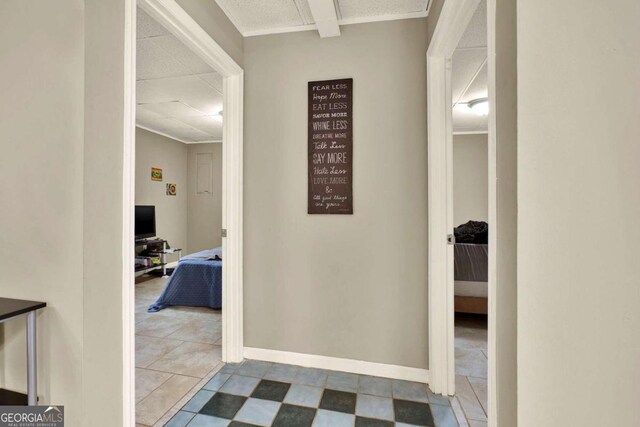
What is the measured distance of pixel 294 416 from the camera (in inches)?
62.8

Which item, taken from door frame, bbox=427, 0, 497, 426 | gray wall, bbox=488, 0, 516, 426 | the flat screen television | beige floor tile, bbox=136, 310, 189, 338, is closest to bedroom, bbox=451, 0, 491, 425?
door frame, bbox=427, 0, 497, 426

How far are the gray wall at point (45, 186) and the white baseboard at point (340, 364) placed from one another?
1.21 metres

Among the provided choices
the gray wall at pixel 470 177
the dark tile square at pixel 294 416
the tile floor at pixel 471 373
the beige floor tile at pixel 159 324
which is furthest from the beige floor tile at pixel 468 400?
the gray wall at pixel 470 177

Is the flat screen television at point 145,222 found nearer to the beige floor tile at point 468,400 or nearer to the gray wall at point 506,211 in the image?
the beige floor tile at point 468,400

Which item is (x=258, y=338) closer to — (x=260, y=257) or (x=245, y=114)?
(x=260, y=257)

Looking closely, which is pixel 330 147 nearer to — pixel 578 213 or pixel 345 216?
pixel 345 216

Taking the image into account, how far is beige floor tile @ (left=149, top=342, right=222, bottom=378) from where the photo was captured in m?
2.06

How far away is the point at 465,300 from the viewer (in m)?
2.89

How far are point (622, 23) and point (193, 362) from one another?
8.76ft

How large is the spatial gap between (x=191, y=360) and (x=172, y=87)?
284cm

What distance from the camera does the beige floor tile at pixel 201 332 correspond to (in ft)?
8.45

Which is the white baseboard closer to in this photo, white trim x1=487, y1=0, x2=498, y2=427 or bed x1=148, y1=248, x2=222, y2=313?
white trim x1=487, y1=0, x2=498, y2=427

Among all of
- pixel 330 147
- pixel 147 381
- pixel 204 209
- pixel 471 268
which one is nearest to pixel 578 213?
pixel 330 147

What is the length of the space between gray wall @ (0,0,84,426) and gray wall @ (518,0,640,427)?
1.49 metres
